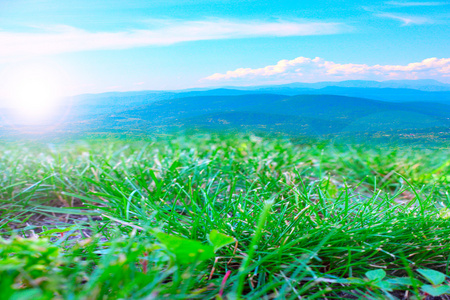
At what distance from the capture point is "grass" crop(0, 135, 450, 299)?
0.90m

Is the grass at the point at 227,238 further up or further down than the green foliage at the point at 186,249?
further down

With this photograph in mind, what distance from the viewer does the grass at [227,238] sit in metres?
0.90

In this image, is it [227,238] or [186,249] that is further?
[227,238]

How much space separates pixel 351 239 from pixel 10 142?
16.4 feet

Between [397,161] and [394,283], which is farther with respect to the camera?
[397,161]

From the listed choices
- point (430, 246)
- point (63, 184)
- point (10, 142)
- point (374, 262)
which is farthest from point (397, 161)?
point (10, 142)

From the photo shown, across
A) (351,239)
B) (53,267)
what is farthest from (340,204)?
(53,267)

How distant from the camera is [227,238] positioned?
1049mm

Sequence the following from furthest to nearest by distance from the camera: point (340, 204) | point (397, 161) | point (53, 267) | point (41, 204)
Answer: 1. point (397, 161)
2. point (41, 204)
3. point (340, 204)
4. point (53, 267)

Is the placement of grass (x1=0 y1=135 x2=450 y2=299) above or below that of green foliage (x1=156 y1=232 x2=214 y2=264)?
below

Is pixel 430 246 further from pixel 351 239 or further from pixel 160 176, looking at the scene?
pixel 160 176

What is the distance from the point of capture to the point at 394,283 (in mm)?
1137

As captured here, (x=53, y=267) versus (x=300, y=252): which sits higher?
(x=53, y=267)

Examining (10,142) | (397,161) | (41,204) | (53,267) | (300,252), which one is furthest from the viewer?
(10,142)
